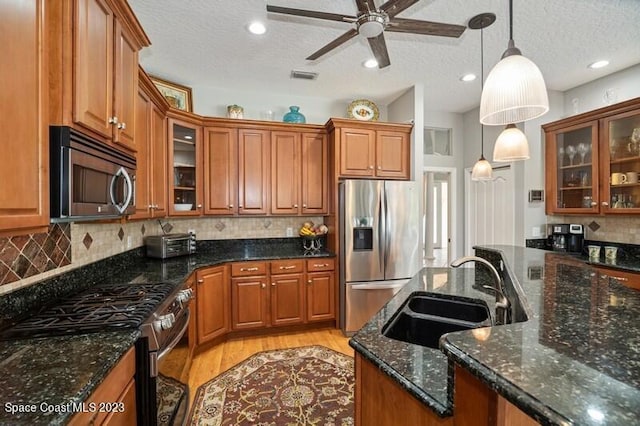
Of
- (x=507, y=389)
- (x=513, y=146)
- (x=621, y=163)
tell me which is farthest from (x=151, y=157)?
(x=621, y=163)

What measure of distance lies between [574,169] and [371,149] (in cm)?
247

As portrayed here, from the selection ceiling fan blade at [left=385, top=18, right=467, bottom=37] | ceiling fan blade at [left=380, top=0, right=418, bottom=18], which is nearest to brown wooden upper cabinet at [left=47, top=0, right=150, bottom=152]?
ceiling fan blade at [left=380, top=0, right=418, bottom=18]

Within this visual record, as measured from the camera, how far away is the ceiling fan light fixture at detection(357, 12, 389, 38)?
1.79 meters

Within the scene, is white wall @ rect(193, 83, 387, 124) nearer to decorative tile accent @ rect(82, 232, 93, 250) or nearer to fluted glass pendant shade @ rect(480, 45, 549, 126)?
decorative tile accent @ rect(82, 232, 93, 250)

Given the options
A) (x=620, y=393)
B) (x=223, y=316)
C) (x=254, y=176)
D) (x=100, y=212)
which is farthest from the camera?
(x=254, y=176)

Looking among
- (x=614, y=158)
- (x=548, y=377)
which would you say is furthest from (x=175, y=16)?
(x=614, y=158)

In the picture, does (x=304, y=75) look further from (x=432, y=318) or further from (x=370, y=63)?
(x=432, y=318)

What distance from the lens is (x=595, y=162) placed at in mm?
3285

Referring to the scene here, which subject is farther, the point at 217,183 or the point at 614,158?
the point at 217,183

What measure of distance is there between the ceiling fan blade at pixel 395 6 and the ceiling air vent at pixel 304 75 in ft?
5.23

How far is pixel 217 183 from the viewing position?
3.42m

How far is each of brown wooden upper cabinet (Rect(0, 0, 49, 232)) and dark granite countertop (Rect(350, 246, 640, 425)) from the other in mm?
1235

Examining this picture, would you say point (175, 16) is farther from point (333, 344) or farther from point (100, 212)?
point (333, 344)

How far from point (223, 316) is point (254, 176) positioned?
1.60 m
